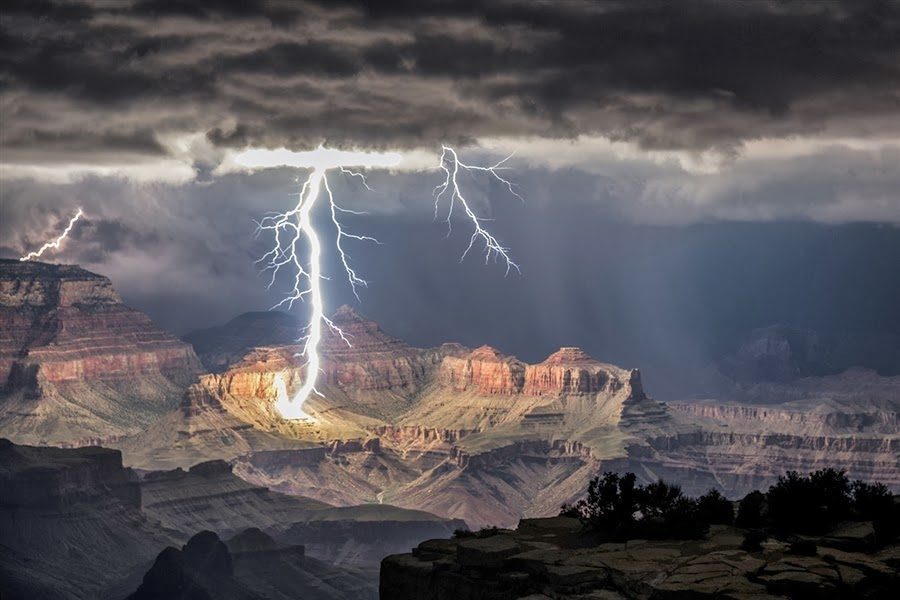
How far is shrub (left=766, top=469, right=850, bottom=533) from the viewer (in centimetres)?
7062

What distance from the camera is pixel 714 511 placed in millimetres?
73875

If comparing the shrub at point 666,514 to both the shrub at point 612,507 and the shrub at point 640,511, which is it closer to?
the shrub at point 640,511

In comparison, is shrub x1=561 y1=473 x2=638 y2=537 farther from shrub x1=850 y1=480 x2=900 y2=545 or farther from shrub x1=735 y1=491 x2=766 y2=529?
shrub x1=850 y1=480 x2=900 y2=545

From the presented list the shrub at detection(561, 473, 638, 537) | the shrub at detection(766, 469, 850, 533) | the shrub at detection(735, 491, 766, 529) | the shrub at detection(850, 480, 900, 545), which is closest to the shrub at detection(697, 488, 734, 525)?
the shrub at detection(735, 491, 766, 529)

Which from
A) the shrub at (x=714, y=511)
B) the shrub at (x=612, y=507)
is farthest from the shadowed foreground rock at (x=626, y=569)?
the shrub at (x=714, y=511)

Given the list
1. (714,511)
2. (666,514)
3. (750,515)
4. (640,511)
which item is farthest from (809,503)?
(640,511)

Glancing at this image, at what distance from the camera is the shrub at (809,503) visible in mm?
70625

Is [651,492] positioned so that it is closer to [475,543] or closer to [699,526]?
[699,526]

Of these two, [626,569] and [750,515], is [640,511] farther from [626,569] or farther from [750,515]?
[626,569]

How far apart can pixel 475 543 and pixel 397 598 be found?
370 centimetres

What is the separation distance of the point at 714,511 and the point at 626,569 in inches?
386

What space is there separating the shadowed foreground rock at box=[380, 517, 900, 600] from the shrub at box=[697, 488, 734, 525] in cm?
154

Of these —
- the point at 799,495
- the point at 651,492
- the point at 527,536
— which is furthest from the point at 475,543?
the point at 799,495

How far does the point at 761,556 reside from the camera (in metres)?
65.2
